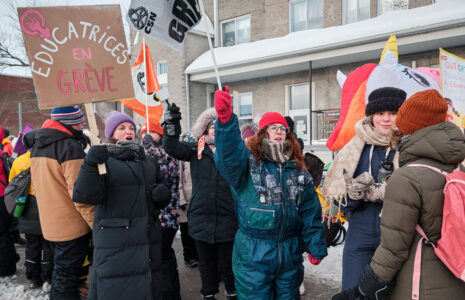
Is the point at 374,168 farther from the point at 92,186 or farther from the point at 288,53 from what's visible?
the point at 288,53

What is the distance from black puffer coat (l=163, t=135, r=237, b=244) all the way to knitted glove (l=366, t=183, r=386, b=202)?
4.46ft

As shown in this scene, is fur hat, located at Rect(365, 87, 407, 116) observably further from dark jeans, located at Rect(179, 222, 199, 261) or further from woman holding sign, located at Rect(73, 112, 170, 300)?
dark jeans, located at Rect(179, 222, 199, 261)

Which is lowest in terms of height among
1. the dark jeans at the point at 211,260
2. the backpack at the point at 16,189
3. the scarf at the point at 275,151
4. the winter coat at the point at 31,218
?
the dark jeans at the point at 211,260

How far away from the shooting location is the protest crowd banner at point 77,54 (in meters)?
2.26

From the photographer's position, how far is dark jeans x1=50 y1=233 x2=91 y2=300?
3.00 meters

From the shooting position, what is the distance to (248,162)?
2.38m

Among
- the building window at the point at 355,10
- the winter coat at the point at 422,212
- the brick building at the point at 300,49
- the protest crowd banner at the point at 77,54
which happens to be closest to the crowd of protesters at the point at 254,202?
the winter coat at the point at 422,212

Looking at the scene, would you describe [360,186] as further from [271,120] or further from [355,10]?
[355,10]

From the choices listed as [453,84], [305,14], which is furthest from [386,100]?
[305,14]

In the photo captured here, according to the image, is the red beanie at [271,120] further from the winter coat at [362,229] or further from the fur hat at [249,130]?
the fur hat at [249,130]

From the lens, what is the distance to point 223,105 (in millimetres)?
1983

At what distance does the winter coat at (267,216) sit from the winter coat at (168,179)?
130 centimetres

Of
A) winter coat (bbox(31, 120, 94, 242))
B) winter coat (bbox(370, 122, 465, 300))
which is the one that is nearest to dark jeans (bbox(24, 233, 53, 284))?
winter coat (bbox(31, 120, 94, 242))

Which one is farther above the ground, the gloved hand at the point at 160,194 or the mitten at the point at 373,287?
the gloved hand at the point at 160,194
